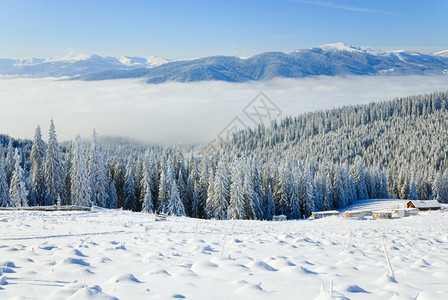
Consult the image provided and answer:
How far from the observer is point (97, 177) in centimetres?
5078

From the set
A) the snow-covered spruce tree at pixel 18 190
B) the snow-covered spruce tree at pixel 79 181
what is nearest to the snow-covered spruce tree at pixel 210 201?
the snow-covered spruce tree at pixel 79 181

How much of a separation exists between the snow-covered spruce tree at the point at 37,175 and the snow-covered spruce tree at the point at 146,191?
15118 millimetres

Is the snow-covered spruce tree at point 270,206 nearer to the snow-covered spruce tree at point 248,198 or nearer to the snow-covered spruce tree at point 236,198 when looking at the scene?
the snow-covered spruce tree at point 248,198

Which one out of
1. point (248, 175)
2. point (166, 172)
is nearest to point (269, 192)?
point (248, 175)

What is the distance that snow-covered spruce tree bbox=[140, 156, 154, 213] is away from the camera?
54.6m

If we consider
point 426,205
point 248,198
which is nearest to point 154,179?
point 248,198

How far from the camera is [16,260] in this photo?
26.8 ft

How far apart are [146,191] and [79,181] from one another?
1268cm

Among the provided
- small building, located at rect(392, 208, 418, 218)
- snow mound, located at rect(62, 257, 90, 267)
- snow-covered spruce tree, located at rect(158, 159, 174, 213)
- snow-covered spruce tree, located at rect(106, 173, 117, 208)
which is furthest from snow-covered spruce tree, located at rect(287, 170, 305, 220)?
snow mound, located at rect(62, 257, 90, 267)

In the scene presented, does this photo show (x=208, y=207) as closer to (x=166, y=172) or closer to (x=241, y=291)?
(x=166, y=172)

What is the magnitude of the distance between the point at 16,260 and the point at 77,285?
11.5ft

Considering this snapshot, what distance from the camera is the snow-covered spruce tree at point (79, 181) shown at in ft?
149

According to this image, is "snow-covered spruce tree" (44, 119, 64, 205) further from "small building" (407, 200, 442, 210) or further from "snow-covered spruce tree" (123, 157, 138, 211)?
"small building" (407, 200, 442, 210)

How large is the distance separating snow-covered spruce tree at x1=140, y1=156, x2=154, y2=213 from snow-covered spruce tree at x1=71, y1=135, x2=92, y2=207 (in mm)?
10380
